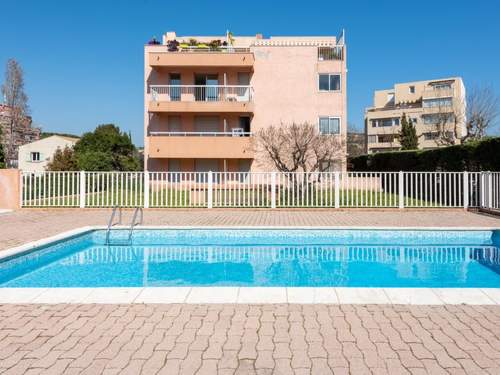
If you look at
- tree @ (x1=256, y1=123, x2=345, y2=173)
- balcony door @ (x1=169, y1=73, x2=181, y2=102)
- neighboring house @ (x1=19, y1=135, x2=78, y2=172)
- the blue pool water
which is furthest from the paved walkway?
neighboring house @ (x1=19, y1=135, x2=78, y2=172)

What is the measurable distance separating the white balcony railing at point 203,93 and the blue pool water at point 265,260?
1986 centimetres

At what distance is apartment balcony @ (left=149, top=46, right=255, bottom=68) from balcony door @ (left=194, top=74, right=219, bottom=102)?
1600 mm

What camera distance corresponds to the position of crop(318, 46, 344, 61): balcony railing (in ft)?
96.5

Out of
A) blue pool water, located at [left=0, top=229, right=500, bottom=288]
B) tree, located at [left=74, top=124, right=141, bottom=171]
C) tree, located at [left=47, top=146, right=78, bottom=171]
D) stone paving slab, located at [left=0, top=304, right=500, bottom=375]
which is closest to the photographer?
stone paving slab, located at [left=0, top=304, right=500, bottom=375]

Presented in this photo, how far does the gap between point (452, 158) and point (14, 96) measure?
50.9 m

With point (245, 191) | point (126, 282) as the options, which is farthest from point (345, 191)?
point (126, 282)

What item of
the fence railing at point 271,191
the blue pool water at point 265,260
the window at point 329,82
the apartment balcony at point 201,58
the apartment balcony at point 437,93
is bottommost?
the blue pool water at point 265,260

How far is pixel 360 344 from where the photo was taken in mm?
3523

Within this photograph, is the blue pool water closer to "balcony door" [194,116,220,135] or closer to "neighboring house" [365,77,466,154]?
"balcony door" [194,116,220,135]

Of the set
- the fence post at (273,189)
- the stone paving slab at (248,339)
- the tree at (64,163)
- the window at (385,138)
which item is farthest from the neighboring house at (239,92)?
the window at (385,138)

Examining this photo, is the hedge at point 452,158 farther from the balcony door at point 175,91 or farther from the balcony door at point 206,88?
the balcony door at point 175,91

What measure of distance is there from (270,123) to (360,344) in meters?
26.9

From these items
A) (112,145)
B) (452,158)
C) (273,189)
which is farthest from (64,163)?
(452,158)

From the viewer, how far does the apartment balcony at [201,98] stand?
28172 mm
